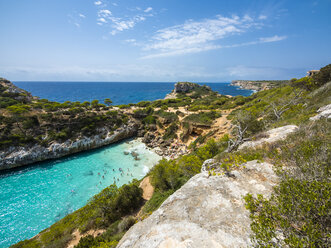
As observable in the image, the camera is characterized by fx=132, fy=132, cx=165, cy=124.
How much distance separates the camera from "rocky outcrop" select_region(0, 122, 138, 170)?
2496 cm

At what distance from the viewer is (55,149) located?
28.5 meters

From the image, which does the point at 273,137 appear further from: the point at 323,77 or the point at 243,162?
the point at 323,77

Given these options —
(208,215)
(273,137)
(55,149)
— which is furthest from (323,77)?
(55,149)

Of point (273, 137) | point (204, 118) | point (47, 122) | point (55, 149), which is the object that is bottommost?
point (55, 149)

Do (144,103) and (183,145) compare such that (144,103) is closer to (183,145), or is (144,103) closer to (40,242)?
(183,145)

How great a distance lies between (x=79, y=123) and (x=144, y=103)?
79.4 ft

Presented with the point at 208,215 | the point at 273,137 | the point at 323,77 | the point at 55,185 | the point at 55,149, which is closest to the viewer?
the point at 208,215

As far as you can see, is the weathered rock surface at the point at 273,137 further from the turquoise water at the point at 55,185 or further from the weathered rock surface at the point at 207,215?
the turquoise water at the point at 55,185

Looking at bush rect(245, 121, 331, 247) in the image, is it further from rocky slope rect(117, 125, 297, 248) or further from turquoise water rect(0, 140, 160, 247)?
turquoise water rect(0, 140, 160, 247)

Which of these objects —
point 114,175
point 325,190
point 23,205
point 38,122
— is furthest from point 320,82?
point 38,122

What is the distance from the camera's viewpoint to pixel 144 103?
2046 inches

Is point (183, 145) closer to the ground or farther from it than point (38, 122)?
closer to the ground

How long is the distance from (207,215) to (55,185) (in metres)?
27.6

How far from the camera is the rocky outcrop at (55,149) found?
25.0 m
